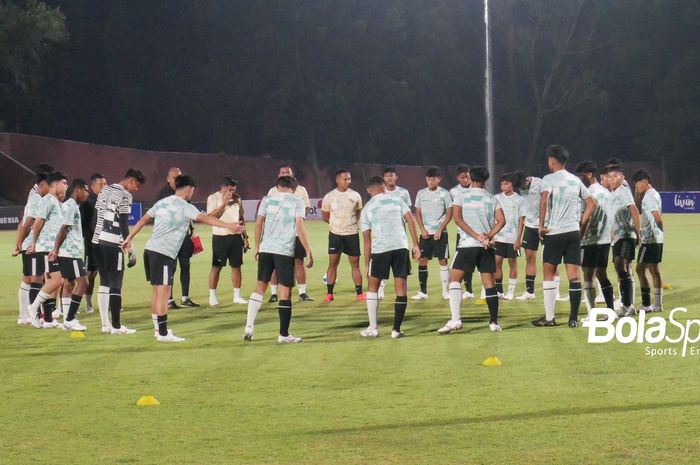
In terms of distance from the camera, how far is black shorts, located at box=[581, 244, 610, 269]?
14.2 m

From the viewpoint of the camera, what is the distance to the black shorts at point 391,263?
13336mm

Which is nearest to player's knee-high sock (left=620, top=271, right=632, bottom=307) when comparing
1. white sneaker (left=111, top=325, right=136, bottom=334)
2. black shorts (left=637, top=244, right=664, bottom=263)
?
black shorts (left=637, top=244, right=664, bottom=263)

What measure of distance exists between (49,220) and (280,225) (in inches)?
149

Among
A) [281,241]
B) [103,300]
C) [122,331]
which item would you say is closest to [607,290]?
[281,241]

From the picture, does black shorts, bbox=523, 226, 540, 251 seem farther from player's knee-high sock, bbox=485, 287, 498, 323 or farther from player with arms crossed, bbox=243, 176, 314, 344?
player with arms crossed, bbox=243, 176, 314, 344

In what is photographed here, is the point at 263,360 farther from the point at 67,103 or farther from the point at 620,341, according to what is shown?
the point at 67,103

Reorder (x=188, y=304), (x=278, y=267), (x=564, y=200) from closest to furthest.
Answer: (x=278, y=267)
(x=564, y=200)
(x=188, y=304)

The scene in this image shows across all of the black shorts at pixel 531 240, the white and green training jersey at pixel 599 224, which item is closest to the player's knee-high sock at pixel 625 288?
the white and green training jersey at pixel 599 224

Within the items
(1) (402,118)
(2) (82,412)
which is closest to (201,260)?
(2) (82,412)

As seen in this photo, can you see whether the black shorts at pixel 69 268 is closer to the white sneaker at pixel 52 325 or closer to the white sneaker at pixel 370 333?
the white sneaker at pixel 52 325

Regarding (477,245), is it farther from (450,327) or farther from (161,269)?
(161,269)

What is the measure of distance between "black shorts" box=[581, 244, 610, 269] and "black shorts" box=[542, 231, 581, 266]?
478 mm

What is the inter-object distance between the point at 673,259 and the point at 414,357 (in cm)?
1538

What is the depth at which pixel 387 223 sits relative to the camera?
43.9 ft
